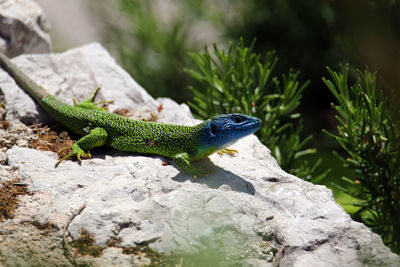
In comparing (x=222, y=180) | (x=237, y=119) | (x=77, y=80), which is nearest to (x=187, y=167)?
(x=222, y=180)

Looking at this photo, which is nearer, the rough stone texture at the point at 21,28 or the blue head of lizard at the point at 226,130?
the blue head of lizard at the point at 226,130

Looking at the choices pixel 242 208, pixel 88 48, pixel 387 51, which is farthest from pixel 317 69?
pixel 387 51

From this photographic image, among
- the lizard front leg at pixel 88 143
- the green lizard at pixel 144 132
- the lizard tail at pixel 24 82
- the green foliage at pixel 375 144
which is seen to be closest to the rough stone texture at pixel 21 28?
the lizard tail at pixel 24 82

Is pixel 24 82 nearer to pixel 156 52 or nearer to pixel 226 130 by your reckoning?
pixel 156 52

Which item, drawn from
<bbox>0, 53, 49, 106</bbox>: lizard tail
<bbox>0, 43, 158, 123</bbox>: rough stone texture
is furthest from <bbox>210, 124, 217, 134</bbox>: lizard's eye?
<bbox>0, 53, 49, 106</bbox>: lizard tail

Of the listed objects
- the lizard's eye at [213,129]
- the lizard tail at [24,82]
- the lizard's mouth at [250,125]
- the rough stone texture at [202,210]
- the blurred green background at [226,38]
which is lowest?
the rough stone texture at [202,210]

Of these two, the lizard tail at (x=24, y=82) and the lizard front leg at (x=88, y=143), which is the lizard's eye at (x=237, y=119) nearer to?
the lizard front leg at (x=88, y=143)
